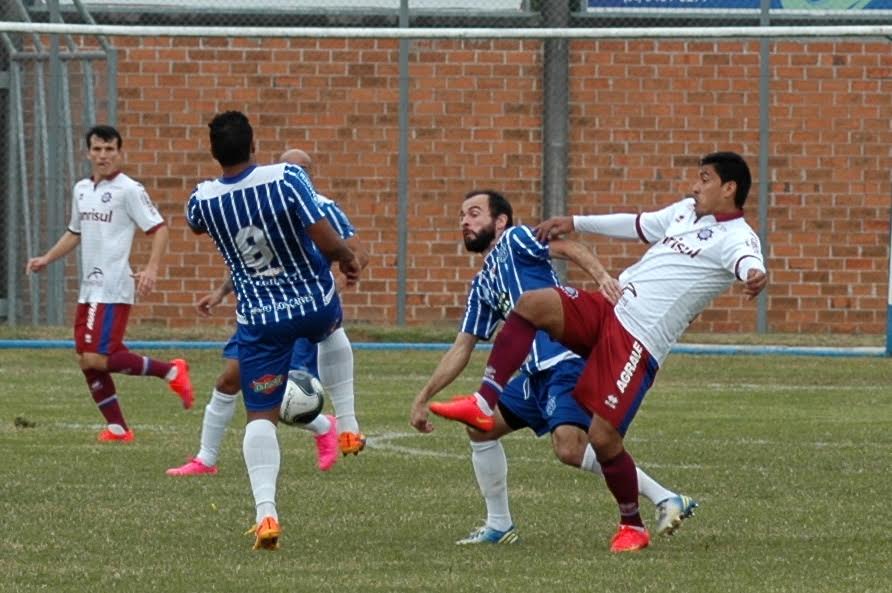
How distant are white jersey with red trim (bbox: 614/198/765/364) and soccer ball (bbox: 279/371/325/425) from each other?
197cm

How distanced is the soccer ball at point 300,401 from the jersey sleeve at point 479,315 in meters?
1.22

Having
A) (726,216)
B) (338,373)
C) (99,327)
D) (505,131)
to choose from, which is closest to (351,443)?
(338,373)

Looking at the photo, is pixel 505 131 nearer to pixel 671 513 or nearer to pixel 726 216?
pixel 726 216

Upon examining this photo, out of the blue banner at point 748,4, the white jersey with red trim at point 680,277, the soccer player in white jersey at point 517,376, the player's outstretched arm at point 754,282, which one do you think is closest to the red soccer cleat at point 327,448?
the soccer player in white jersey at point 517,376

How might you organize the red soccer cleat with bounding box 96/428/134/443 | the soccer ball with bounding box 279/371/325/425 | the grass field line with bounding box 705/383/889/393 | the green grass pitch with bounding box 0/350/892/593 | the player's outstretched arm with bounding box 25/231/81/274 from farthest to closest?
the grass field line with bounding box 705/383/889/393 → the player's outstretched arm with bounding box 25/231/81/274 → the red soccer cleat with bounding box 96/428/134/443 → the soccer ball with bounding box 279/371/325/425 → the green grass pitch with bounding box 0/350/892/593

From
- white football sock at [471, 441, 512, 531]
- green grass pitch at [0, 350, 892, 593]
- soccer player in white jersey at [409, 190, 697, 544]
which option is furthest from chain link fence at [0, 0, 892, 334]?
white football sock at [471, 441, 512, 531]

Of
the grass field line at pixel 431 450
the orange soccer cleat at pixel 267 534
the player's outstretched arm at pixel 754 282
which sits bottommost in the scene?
the grass field line at pixel 431 450

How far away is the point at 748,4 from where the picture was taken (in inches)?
803

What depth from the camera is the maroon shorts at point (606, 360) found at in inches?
331

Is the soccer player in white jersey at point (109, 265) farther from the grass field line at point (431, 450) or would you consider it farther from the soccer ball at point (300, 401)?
the soccer ball at point (300, 401)

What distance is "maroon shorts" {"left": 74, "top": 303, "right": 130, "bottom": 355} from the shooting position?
13.1m

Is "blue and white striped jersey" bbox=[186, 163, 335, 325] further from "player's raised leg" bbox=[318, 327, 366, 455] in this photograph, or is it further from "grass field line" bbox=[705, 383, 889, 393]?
"grass field line" bbox=[705, 383, 889, 393]

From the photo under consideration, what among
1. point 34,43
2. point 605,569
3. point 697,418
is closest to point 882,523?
point 605,569

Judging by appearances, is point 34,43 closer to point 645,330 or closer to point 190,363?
point 190,363
